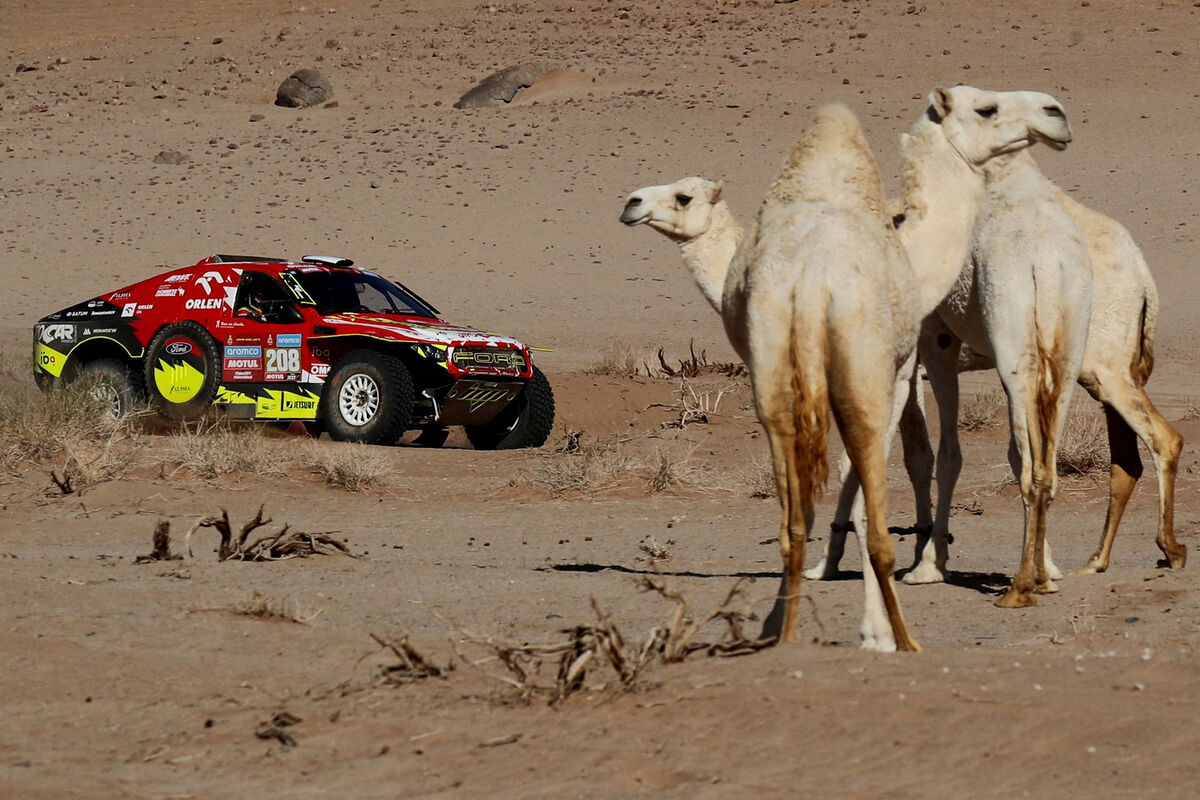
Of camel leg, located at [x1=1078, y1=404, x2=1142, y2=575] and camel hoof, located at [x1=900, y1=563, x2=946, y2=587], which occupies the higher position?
camel leg, located at [x1=1078, y1=404, x2=1142, y2=575]

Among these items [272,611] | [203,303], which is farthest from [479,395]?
[272,611]

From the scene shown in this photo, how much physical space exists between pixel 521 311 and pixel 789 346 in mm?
26859

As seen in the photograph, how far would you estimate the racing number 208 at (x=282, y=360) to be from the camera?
17062 millimetres

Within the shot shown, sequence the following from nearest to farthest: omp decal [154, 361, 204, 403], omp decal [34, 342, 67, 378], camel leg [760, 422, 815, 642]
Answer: camel leg [760, 422, 815, 642], omp decal [154, 361, 204, 403], omp decal [34, 342, 67, 378]

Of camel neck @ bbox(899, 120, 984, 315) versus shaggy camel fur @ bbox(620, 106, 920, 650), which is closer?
shaggy camel fur @ bbox(620, 106, 920, 650)

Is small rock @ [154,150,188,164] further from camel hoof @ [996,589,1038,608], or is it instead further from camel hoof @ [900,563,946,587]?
camel hoof @ [996,589,1038,608]

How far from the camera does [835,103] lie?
A: 7.60 metres

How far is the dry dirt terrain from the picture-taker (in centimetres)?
525

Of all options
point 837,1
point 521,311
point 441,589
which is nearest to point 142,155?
point 521,311

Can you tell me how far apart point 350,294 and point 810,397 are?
1169 centimetres

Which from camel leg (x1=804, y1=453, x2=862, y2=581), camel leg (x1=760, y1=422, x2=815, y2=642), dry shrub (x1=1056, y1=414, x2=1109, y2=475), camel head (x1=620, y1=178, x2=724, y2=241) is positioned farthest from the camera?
dry shrub (x1=1056, y1=414, x2=1109, y2=475)

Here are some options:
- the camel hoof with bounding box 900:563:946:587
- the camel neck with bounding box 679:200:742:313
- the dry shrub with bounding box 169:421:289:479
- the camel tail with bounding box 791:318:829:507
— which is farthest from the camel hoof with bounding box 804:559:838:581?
the dry shrub with bounding box 169:421:289:479

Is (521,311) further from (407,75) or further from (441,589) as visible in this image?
(441,589)

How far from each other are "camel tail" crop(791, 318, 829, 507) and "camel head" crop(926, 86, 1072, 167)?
221 centimetres
